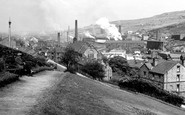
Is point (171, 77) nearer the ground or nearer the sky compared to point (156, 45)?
nearer the ground

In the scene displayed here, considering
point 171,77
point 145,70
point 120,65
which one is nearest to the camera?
point 171,77

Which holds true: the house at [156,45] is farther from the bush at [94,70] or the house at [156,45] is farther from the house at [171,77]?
the bush at [94,70]

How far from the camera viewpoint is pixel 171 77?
49.8 m

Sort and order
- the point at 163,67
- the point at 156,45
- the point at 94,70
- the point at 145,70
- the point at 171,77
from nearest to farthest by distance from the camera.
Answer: the point at 94,70 → the point at 171,77 → the point at 163,67 → the point at 145,70 → the point at 156,45

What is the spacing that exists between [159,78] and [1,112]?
146 ft

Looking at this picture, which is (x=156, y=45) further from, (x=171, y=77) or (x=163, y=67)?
(x=171, y=77)

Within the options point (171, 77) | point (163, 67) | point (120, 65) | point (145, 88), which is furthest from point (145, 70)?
point (145, 88)

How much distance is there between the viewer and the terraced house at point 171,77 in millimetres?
49375

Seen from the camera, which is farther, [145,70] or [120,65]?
[120,65]

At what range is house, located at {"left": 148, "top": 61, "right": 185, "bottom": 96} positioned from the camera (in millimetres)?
49372

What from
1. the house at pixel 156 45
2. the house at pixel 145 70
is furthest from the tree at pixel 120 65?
the house at pixel 156 45

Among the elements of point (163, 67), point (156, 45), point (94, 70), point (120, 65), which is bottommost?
point (120, 65)

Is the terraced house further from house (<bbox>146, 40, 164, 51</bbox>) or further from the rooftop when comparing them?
house (<bbox>146, 40, 164, 51</bbox>)

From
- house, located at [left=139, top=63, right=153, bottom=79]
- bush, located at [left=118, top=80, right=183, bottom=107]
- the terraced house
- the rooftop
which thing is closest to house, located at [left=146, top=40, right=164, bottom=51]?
house, located at [left=139, top=63, right=153, bottom=79]
